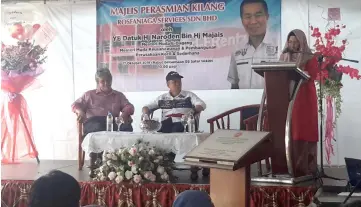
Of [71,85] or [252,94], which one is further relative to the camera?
[71,85]

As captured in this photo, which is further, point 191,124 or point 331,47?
point 331,47

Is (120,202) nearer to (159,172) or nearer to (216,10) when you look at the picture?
(159,172)

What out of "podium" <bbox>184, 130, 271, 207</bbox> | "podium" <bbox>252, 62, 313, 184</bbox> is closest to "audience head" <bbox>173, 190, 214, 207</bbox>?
"podium" <bbox>184, 130, 271, 207</bbox>

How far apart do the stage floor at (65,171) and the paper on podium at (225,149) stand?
1030 mm

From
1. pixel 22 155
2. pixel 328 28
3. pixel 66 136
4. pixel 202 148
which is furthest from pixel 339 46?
pixel 22 155

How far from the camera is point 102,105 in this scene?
6.20 meters

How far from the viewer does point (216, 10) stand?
607 cm

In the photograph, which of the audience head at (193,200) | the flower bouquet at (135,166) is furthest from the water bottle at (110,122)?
the audience head at (193,200)

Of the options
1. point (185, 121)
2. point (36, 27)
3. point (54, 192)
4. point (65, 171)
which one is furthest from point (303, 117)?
point (36, 27)

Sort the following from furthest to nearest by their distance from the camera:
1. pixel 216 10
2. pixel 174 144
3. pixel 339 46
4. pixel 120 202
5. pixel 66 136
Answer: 1. pixel 66 136
2. pixel 216 10
3. pixel 339 46
4. pixel 174 144
5. pixel 120 202

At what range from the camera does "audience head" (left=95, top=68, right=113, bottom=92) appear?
6.29m

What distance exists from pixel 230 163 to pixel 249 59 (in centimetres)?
300

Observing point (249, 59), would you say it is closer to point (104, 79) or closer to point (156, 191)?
point (104, 79)

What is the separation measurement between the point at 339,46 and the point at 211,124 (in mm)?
1582
